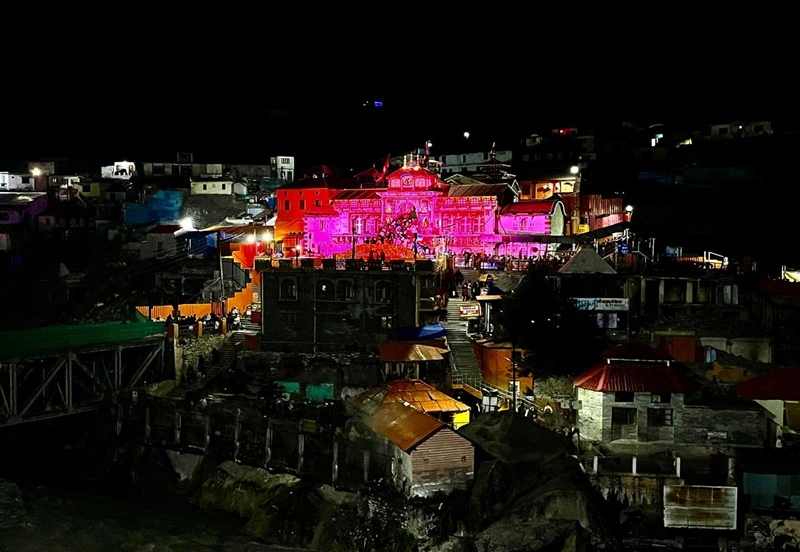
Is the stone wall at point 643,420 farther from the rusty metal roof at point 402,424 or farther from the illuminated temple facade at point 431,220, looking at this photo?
the illuminated temple facade at point 431,220

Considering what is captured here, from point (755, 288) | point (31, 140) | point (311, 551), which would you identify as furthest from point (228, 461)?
point (31, 140)

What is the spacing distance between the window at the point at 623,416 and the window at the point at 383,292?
1542cm

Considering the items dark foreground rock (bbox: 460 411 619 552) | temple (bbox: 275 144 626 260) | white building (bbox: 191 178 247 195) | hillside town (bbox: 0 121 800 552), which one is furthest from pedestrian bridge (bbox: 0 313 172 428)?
white building (bbox: 191 178 247 195)

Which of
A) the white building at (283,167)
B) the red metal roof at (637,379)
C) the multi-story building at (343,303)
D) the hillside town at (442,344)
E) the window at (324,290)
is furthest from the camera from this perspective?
the white building at (283,167)

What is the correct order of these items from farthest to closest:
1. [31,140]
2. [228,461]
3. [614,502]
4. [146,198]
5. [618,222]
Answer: [31,140], [146,198], [618,222], [228,461], [614,502]

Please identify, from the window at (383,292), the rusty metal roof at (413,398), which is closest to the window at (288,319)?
the window at (383,292)

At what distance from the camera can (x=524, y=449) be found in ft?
98.1

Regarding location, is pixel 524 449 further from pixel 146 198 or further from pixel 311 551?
pixel 146 198

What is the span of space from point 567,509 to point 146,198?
179 ft

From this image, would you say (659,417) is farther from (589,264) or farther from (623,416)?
(589,264)

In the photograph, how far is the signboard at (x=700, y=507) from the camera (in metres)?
27.6

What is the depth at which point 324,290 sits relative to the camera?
1800 inches

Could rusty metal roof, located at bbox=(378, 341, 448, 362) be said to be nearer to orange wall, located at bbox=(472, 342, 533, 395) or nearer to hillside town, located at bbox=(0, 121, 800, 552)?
hillside town, located at bbox=(0, 121, 800, 552)

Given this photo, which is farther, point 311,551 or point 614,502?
point 311,551
